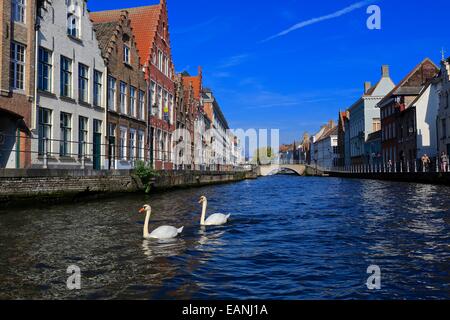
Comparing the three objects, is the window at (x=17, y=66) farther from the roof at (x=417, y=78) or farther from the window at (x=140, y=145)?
the roof at (x=417, y=78)

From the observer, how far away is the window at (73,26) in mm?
26272

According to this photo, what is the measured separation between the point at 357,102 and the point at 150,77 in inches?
2135

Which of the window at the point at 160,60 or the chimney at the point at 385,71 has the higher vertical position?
the chimney at the point at 385,71

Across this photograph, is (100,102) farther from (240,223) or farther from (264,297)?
(264,297)

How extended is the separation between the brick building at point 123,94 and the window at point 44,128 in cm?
593

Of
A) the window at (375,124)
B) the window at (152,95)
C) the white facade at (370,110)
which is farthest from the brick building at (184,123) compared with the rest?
the window at (375,124)

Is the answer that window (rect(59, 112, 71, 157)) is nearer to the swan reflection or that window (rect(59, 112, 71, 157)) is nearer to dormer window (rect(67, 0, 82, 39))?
dormer window (rect(67, 0, 82, 39))

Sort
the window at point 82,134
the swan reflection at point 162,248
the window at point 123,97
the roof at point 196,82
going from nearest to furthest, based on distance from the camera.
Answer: the swan reflection at point 162,248 < the window at point 82,134 < the window at point 123,97 < the roof at point 196,82

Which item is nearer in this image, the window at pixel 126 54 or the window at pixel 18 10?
the window at pixel 18 10

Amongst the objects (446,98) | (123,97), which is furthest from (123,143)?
(446,98)

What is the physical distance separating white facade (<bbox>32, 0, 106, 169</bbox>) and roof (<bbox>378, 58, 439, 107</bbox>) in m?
41.6

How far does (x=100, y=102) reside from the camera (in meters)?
29.8

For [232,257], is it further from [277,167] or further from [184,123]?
[277,167]

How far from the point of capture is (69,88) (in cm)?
2609
